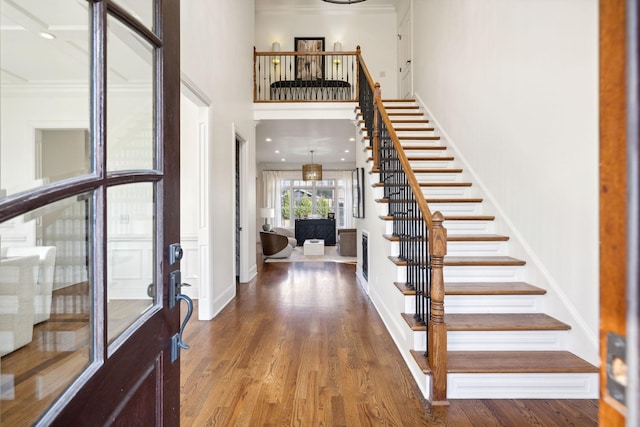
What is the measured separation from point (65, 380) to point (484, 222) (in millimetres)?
3714

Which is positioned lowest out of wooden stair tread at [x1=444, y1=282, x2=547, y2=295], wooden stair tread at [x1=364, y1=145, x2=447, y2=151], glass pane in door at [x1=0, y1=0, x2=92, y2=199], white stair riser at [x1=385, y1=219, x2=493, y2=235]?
wooden stair tread at [x1=444, y1=282, x2=547, y2=295]

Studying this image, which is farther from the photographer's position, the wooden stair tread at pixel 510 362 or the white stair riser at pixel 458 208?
the white stair riser at pixel 458 208

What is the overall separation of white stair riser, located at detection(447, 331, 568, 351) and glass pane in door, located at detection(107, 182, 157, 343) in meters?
2.15

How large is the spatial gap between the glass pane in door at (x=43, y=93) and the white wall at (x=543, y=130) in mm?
2649

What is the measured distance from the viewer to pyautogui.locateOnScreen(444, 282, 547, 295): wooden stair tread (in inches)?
106

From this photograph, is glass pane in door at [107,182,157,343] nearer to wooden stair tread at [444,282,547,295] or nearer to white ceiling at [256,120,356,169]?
wooden stair tread at [444,282,547,295]

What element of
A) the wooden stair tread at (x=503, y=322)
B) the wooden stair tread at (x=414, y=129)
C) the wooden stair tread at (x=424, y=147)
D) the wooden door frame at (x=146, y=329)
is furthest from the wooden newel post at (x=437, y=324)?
the wooden stair tread at (x=414, y=129)

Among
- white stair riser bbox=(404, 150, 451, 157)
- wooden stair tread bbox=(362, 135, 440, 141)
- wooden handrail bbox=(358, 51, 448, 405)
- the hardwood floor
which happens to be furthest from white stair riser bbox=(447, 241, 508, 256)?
wooden stair tread bbox=(362, 135, 440, 141)

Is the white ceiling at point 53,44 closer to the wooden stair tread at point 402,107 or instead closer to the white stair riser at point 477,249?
the white stair riser at point 477,249

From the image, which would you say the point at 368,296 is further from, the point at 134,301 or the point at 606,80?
the point at 606,80

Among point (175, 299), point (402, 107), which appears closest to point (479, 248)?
point (175, 299)

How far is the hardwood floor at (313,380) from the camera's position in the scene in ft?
6.67

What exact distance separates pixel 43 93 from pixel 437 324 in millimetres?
2201

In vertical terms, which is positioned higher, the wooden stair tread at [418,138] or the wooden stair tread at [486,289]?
the wooden stair tread at [418,138]
